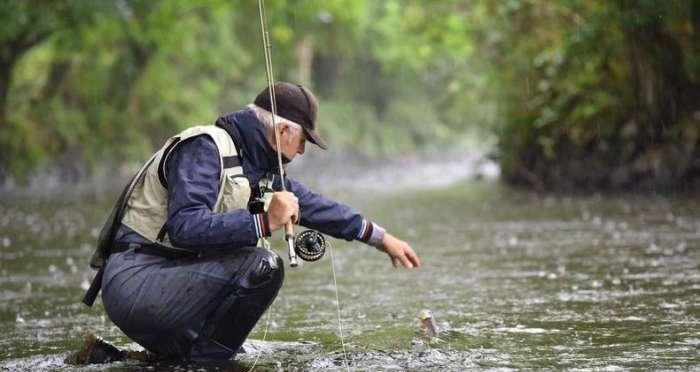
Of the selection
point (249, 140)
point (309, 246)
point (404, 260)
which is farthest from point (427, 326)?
point (249, 140)

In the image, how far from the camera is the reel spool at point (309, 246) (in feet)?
16.6

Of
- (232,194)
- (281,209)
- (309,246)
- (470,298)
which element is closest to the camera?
(281,209)

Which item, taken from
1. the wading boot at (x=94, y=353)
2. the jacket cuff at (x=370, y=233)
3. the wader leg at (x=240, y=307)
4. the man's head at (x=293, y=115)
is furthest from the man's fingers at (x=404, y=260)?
the wading boot at (x=94, y=353)

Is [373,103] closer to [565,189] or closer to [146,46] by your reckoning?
[146,46]

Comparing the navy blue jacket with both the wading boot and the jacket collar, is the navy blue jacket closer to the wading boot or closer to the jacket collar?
the jacket collar

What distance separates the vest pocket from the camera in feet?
16.2

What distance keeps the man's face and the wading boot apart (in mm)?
1230

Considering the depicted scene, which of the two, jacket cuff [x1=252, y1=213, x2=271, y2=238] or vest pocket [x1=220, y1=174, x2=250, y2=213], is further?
vest pocket [x1=220, y1=174, x2=250, y2=213]

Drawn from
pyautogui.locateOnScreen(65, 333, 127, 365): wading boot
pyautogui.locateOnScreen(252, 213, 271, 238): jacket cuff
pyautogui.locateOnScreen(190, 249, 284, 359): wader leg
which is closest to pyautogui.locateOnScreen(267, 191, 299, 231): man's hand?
pyautogui.locateOnScreen(252, 213, 271, 238): jacket cuff

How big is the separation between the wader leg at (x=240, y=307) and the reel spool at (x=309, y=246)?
0.12 metres

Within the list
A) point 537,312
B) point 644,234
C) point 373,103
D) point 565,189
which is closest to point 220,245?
point 537,312

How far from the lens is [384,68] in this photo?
167 feet

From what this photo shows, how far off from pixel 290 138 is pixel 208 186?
18.3 inches

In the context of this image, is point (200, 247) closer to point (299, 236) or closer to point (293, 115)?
point (299, 236)
